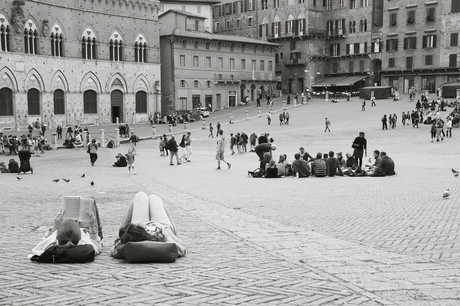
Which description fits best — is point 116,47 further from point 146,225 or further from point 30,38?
point 146,225

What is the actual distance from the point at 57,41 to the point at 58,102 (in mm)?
5675

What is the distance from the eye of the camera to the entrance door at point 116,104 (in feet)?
185

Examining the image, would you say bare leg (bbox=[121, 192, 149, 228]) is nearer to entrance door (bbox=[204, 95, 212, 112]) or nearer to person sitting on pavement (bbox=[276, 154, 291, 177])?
person sitting on pavement (bbox=[276, 154, 291, 177])

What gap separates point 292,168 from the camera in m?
19.4

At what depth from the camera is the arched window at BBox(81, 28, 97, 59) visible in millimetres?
52969

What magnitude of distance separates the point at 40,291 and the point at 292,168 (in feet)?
47.0

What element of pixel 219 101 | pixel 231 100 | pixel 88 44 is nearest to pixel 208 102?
pixel 219 101

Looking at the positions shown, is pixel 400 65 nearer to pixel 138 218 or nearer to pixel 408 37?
pixel 408 37

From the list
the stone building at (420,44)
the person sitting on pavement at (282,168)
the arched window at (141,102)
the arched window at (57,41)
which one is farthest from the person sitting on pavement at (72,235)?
the stone building at (420,44)

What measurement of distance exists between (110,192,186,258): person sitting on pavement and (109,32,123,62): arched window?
5051 centimetres

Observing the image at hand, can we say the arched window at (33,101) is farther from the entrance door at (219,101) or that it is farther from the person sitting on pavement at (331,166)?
the person sitting on pavement at (331,166)

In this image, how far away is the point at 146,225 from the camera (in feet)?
23.4

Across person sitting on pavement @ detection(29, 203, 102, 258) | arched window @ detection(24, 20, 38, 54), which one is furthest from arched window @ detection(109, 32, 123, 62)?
Result: person sitting on pavement @ detection(29, 203, 102, 258)

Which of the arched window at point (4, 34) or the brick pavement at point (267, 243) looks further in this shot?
the arched window at point (4, 34)
